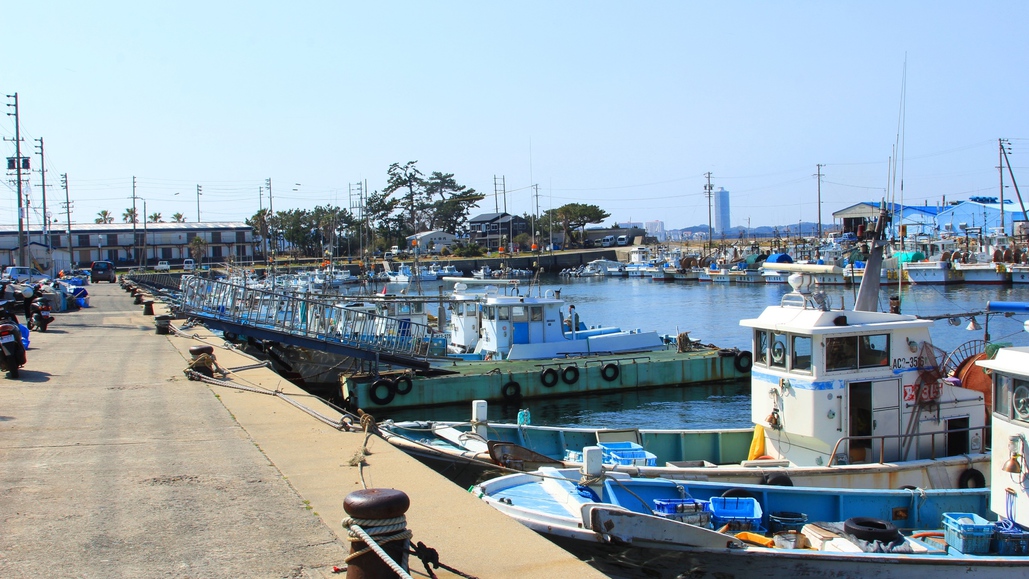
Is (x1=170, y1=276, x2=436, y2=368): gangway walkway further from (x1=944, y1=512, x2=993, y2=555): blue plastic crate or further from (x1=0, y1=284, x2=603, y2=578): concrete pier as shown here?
(x1=944, y1=512, x2=993, y2=555): blue plastic crate

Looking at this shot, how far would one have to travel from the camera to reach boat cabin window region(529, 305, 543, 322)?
2636 cm

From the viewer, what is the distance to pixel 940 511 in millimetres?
10672

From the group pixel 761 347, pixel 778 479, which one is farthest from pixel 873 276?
pixel 778 479

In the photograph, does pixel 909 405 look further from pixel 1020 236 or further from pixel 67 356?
pixel 1020 236

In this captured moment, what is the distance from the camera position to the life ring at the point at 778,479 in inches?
→ 441

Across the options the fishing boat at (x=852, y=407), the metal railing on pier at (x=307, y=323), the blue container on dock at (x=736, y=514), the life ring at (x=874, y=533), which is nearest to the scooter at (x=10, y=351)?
the metal railing on pier at (x=307, y=323)

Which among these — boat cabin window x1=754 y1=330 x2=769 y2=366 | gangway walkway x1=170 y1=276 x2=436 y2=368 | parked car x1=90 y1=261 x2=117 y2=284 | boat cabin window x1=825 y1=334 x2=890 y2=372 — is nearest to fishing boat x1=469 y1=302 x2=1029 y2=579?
boat cabin window x1=825 y1=334 x2=890 y2=372

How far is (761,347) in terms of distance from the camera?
1260cm

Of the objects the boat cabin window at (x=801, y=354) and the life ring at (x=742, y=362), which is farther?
the life ring at (x=742, y=362)

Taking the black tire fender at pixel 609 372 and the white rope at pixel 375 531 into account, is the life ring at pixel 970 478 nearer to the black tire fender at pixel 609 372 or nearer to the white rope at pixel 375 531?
the white rope at pixel 375 531

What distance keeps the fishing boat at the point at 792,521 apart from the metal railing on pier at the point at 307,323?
44.7ft

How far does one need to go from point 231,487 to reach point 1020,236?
291ft

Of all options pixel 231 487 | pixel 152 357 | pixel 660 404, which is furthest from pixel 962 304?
pixel 231 487

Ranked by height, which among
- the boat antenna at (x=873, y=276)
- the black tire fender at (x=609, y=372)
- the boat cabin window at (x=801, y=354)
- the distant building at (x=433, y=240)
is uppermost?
the distant building at (x=433, y=240)
